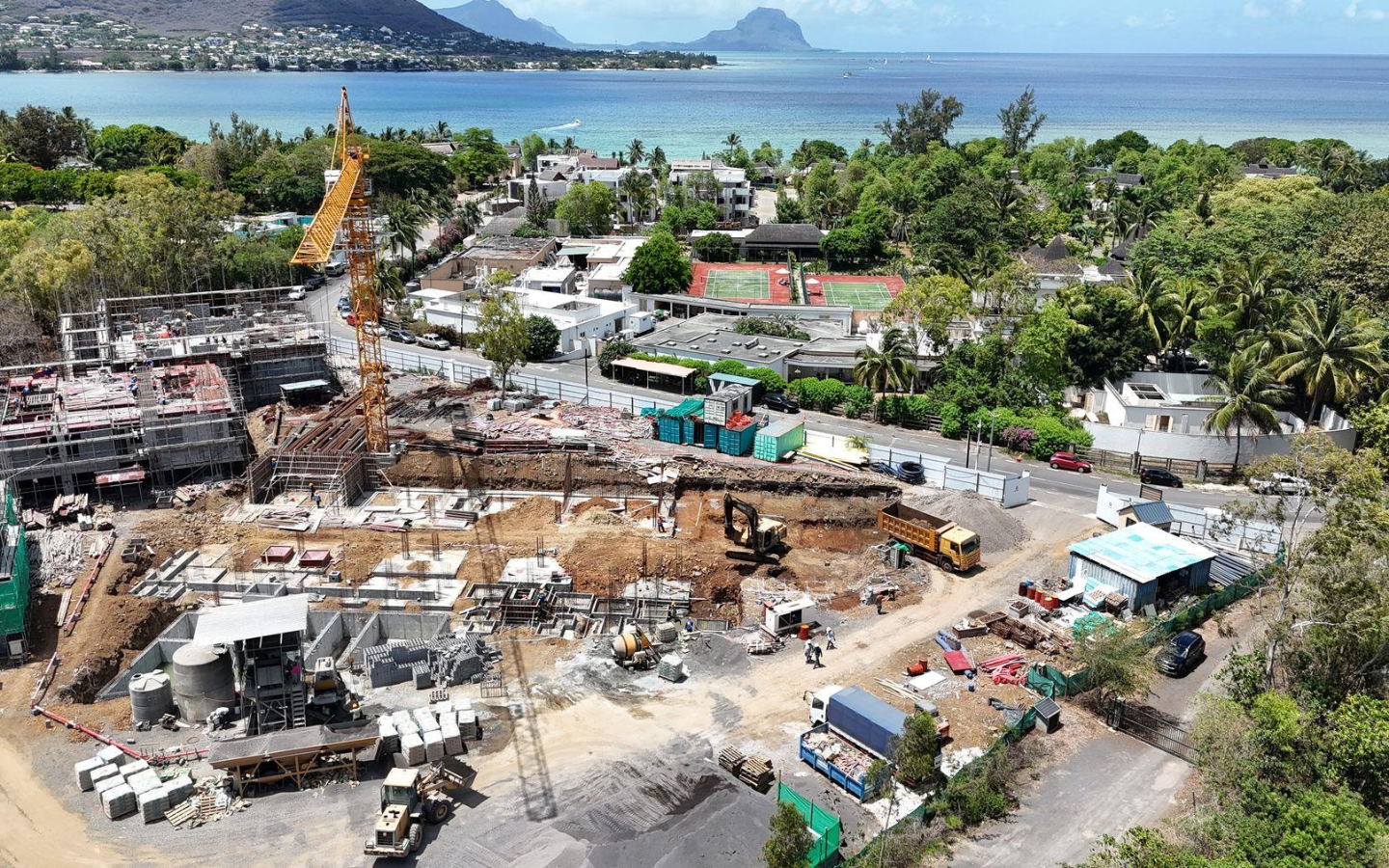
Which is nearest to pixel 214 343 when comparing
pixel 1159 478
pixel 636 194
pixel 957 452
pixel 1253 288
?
pixel 957 452

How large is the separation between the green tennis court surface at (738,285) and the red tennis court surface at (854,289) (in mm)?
3927

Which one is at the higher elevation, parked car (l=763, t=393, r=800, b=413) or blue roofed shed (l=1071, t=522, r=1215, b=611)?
parked car (l=763, t=393, r=800, b=413)

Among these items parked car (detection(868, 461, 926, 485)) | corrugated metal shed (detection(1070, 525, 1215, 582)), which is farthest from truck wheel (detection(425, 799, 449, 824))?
parked car (detection(868, 461, 926, 485))

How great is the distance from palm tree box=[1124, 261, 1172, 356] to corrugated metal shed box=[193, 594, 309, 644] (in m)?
50.4

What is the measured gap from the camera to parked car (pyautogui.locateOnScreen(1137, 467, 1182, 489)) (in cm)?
4844

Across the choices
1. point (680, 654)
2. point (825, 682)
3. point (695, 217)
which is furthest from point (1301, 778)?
point (695, 217)

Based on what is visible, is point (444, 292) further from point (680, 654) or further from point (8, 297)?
point (680, 654)

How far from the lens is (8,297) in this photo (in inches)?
2453

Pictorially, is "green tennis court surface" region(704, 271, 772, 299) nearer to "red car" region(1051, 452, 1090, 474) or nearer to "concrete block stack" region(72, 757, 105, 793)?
"red car" region(1051, 452, 1090, 474)

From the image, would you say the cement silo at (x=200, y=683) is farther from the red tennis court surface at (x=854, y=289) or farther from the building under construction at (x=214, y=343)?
the red tennis court surface at (x=854, y=289)

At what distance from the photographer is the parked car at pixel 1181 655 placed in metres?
32.7

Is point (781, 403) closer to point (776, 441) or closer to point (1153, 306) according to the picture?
point (776, 441)

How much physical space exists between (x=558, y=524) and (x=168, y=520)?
17.6 m

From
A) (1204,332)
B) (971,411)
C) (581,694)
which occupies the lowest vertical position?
(581,694)
